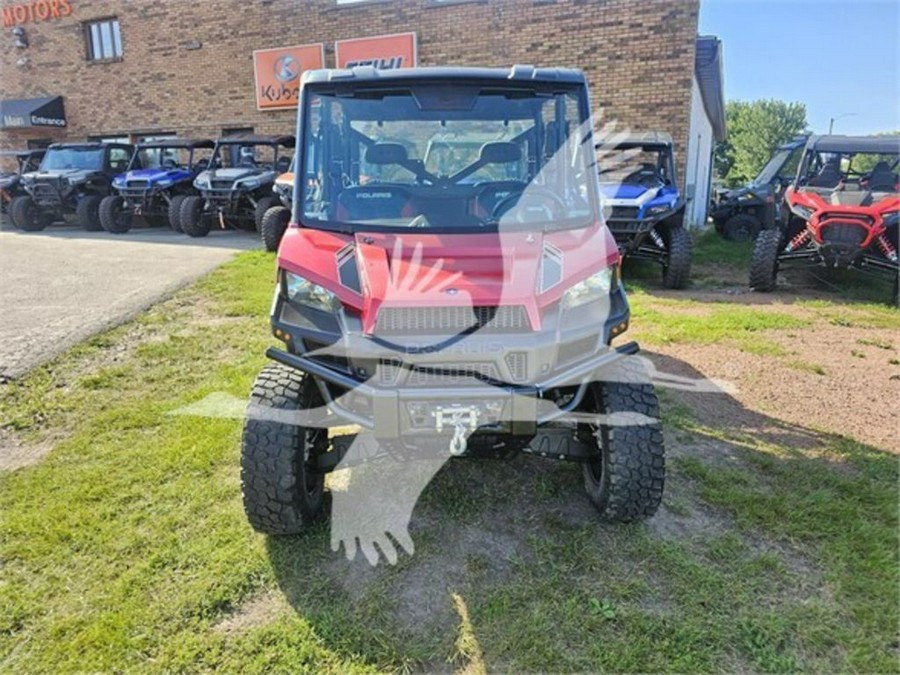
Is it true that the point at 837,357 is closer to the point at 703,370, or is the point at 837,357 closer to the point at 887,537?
the point at 703,370

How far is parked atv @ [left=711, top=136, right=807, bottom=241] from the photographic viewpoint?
38.0ft

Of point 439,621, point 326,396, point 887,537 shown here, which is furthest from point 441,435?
point 887,537

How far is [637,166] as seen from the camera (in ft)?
27.3

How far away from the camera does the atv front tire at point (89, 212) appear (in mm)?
12594

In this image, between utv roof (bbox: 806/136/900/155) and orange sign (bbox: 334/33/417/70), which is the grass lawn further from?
orange sign (bbox: 334/33/417/70)

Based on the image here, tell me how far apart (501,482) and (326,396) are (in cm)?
115

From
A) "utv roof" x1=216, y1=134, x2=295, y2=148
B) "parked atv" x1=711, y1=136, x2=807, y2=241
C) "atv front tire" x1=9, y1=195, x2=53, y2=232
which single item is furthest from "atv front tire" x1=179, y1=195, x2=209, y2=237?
"parked atv" x1=711, y1=136, x2=807, y2=241

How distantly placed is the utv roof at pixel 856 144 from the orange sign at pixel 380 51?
783 cm

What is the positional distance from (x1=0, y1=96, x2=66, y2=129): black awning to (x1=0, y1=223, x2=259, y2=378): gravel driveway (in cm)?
538

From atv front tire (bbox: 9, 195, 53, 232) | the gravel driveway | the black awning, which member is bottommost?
the gravel driveway

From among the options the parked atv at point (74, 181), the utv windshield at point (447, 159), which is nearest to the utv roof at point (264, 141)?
the parked atv at point (74, 181)

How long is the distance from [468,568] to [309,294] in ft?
4.26

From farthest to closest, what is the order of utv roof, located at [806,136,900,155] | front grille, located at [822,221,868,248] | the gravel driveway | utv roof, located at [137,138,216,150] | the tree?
the tree < utv roof, located at [137,138,216,150] < utv roof, located at [806,136,900,155] < front grille, located at [822,221,868,248] < the gravel driveway

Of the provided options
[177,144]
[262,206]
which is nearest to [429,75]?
[262,206]
